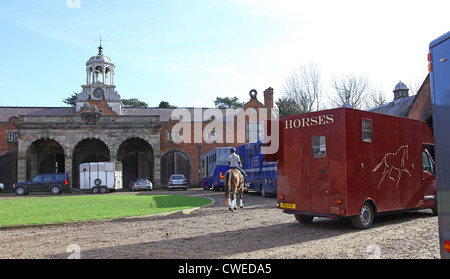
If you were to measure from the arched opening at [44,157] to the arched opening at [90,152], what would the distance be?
8.32 feet

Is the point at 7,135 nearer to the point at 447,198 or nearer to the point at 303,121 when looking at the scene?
the point at 303,121

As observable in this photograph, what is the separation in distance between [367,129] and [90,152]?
126ft

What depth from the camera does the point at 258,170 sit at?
854 inches

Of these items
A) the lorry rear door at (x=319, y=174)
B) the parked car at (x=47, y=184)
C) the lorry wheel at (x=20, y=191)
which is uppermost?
the lorry rear door at (x=319, y=174)

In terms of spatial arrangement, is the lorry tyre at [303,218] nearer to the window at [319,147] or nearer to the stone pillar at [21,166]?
the window at [319,147]

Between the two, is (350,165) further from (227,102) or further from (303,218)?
(227,102)

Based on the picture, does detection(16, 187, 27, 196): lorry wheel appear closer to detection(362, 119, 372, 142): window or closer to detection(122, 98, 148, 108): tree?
detection(362, 119, 372, 142): window

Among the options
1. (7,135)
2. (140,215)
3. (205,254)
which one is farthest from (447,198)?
(7,135)

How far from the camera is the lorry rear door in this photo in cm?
912

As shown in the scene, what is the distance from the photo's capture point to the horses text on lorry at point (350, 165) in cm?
884

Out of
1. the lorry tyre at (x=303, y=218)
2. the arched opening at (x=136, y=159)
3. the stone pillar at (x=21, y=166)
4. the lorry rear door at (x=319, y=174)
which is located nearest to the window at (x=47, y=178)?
the stone pillar at (x=21, y=166)

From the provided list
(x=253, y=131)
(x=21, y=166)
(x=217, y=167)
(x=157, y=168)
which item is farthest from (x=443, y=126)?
(x=21, y=166)

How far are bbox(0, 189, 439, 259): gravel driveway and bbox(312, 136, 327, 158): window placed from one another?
1.85 m

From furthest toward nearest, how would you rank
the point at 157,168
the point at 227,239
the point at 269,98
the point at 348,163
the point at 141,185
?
1. the point at 269,98
2. the point at 157,168
3. the point at 141,185
4. the point at 348,163
5. the point at 227,239
